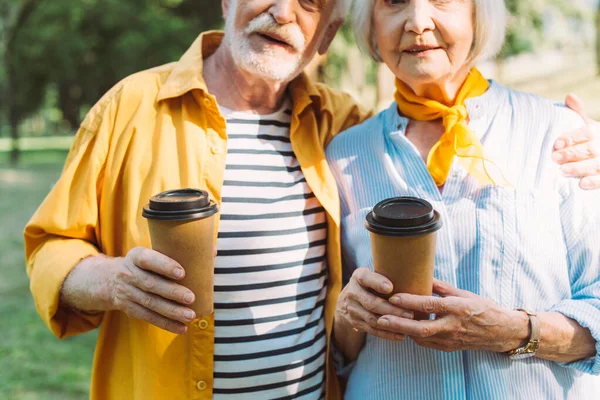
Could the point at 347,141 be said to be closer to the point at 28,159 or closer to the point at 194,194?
the point at 194,194

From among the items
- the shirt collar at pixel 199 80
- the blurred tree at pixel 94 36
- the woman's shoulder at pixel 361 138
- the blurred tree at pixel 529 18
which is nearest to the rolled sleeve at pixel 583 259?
the woman's shoulder at pixel 361 138

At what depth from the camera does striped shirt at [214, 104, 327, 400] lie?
2.14 m

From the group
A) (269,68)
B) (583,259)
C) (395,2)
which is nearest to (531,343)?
(583,259)

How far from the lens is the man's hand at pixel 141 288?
167 centimetres

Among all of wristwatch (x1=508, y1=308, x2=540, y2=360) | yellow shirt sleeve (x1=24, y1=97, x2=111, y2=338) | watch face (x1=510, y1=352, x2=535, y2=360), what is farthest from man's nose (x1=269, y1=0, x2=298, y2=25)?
watch face (x1=510, y1=352, x2=535, y2=360)

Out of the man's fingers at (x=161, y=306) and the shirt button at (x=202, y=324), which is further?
the shirt button at (x=202, y=324)

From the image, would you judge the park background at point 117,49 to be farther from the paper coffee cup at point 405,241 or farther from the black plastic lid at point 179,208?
the paper coffee cup at point 405,241

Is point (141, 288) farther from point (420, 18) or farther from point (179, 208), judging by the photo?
point (420, 18)

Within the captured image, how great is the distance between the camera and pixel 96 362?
216 cm

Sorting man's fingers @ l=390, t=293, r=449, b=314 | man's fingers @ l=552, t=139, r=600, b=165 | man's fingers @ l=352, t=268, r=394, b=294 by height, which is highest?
man's fingers @ l=552, t=139, r=600, b=165

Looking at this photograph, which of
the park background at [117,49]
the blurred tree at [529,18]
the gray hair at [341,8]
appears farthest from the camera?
the park background at [117,49]

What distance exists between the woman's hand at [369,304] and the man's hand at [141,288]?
0.50 meters

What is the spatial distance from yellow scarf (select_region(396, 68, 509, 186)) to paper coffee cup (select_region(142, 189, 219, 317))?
0.86m

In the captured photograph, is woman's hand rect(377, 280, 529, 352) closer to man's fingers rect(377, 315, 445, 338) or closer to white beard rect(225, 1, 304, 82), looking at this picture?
man's fingers rect(377, 315, 445, 338)
